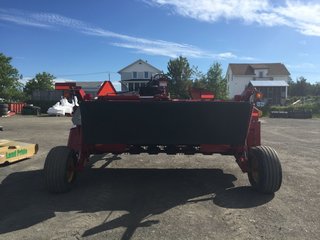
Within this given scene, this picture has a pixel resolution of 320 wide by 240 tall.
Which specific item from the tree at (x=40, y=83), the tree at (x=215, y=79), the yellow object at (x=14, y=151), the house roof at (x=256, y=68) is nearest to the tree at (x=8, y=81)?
the tree at (x=40, y=83)

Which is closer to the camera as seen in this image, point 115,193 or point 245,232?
point 245,232

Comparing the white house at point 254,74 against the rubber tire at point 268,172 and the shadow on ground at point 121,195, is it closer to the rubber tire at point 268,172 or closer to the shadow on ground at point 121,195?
the shadow on ground at point 121,195

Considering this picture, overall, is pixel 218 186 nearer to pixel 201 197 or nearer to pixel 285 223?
pixel 201 197

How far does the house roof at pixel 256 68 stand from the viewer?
7244 cm

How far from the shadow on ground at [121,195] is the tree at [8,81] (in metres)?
57.5

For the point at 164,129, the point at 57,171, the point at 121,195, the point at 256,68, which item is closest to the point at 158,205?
the point at 121,195

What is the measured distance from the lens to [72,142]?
23.3 ft

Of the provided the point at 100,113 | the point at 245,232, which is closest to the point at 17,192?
the point at 100,113

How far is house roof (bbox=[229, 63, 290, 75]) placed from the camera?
238ft

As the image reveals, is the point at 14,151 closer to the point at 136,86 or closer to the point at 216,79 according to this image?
the point at 136,86

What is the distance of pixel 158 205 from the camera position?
560 cm

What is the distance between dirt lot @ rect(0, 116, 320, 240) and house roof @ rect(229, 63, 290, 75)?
6659cm

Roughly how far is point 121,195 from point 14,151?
12.1 feet

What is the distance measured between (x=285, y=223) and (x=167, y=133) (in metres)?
2.31
